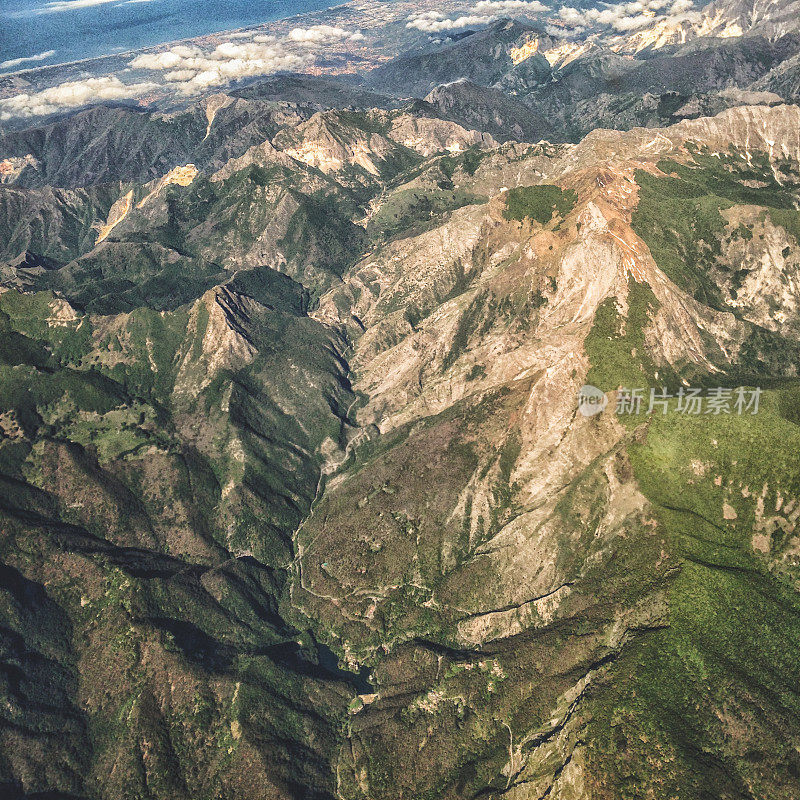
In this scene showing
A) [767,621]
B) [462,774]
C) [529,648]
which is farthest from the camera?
[529,648]

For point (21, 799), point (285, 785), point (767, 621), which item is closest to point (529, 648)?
point (767, 621)

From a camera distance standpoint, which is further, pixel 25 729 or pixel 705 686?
pixel 25 729

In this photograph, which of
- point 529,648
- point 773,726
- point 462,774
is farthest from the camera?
point 529,648

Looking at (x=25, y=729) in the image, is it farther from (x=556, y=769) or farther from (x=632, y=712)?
(x=632, y=712)

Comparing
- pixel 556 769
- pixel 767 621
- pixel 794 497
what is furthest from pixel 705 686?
pixel 794 497

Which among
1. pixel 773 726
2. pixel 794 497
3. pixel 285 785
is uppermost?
pixel 794 497

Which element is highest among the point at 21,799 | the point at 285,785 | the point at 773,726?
the point at 773,726

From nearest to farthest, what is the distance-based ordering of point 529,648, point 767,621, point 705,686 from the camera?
point 705,686
point 767,621
point 529,648

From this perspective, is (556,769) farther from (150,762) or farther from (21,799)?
(21,799)

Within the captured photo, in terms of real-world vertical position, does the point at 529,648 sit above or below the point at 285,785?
above
